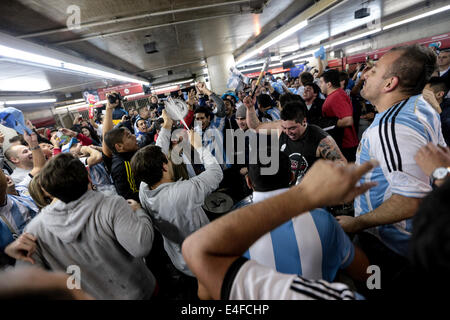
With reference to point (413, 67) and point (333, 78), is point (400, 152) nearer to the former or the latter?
point (413, 67)

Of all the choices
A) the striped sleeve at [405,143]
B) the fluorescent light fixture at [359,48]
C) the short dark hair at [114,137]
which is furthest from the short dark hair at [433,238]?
the fluorescent light fixture at [359,48]

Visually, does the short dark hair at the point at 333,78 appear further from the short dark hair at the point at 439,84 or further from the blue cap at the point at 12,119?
the blue cap at the point at 12,119

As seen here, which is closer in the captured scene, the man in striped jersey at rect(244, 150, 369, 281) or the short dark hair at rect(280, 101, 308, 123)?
the man in striped jersey at rect(244, 150, 369, 281)

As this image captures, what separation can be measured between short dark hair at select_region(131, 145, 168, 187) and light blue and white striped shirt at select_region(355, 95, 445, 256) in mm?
1639

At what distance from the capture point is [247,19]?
6465 millimetres

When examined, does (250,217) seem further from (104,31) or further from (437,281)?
(104,31)

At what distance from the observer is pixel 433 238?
0.49 m

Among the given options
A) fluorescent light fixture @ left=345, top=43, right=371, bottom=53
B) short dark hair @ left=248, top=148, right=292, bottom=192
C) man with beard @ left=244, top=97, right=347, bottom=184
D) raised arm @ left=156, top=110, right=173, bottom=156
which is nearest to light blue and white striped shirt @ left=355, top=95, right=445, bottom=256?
short dark hair @ left=248, top=148, right=292, bottom=192

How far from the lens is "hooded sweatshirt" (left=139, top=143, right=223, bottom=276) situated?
1702 millimetres

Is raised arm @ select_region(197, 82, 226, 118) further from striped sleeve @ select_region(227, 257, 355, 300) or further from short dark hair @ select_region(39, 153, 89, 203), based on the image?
striped sleeve @ select_region(227, 257, 355, 300)

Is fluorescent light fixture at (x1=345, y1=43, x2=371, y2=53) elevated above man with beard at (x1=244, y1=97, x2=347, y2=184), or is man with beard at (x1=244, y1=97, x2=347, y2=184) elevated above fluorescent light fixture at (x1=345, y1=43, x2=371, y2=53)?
fluorescent light fixture at (x1=345, y1=43, x2=371, y2=53)

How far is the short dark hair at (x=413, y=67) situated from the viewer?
1359mm

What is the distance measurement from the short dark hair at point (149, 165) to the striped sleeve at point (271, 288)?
126cm

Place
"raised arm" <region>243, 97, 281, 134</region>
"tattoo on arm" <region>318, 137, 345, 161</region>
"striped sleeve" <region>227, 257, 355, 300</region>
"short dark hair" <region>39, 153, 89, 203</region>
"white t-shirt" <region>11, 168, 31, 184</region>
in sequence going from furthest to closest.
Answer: "raised arm" <region>243, 97, 281, 134</region> < "white t-shirt" <region>11, 168, 31, 184</region> < "tattoo on arm" <region>318, 137, 345, 161</region> < "short dark hair" <region>39, 153, 89, 203</region> < "striped sleeve" <region>227, 257, 355, 300</region>
